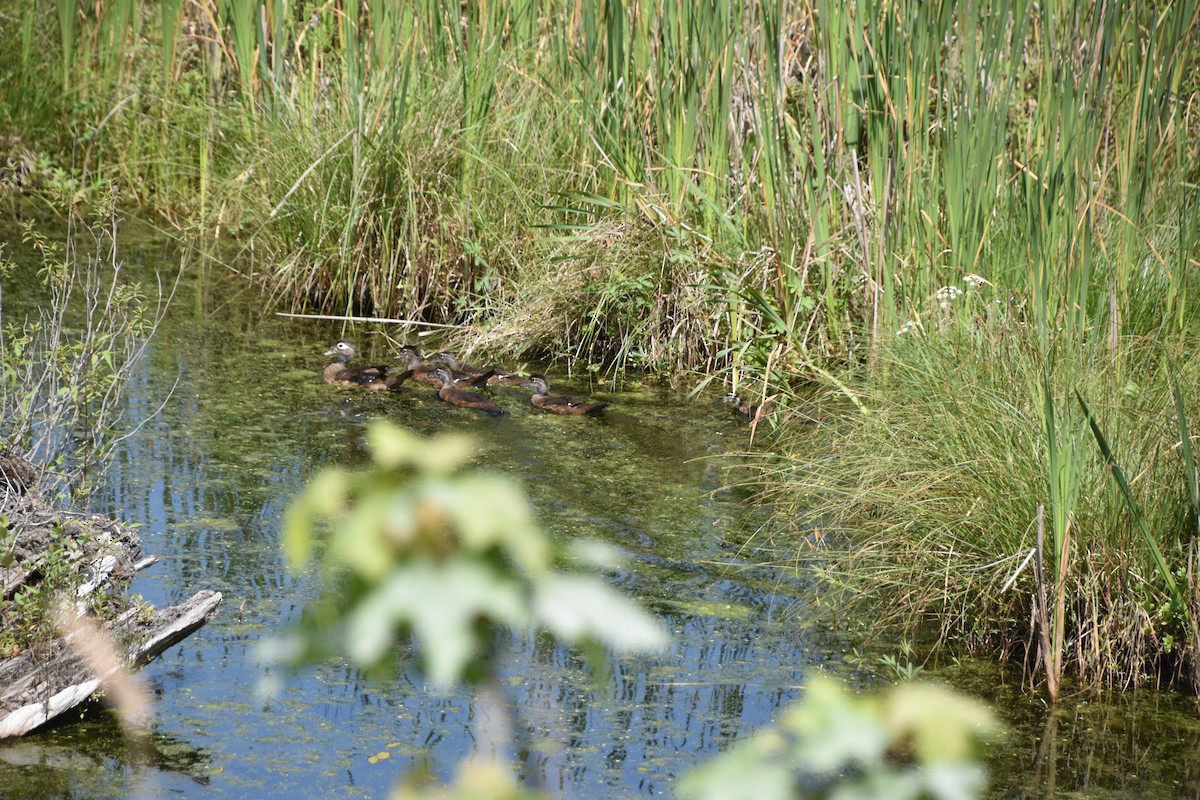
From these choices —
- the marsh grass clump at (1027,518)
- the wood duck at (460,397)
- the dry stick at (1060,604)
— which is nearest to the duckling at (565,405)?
the wood duck at (460,397)

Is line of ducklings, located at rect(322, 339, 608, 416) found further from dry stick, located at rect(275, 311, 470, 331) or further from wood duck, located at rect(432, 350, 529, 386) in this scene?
dry stick, located at rect(275, 311, 470, 331)

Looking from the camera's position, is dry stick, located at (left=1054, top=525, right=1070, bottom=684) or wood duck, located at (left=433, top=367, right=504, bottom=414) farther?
wood duck, located at (left=433, top=367, right=504, bottom=414)

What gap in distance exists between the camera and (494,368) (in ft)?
22.9

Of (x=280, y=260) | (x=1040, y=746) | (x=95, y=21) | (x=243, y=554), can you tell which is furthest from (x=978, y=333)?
(x=95, y=21)

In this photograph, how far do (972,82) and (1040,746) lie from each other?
2640 millimetres

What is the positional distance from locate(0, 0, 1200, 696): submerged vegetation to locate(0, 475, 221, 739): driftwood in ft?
6.80

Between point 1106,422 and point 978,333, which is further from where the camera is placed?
point 978,333

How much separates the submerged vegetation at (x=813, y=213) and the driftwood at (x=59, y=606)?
207 centimetres

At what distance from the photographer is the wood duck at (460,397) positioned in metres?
6.54

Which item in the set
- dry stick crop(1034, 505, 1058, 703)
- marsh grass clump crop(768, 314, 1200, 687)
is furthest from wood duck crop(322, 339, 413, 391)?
dry stick crop(1034, 505, 1058, 703)

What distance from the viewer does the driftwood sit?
330 cm

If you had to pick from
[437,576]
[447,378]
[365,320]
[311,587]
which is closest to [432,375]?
[447,378]

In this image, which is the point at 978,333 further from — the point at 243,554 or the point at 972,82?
the point at 243,554

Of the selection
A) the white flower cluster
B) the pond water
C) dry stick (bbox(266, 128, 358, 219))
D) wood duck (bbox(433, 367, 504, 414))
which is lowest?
the pond water
